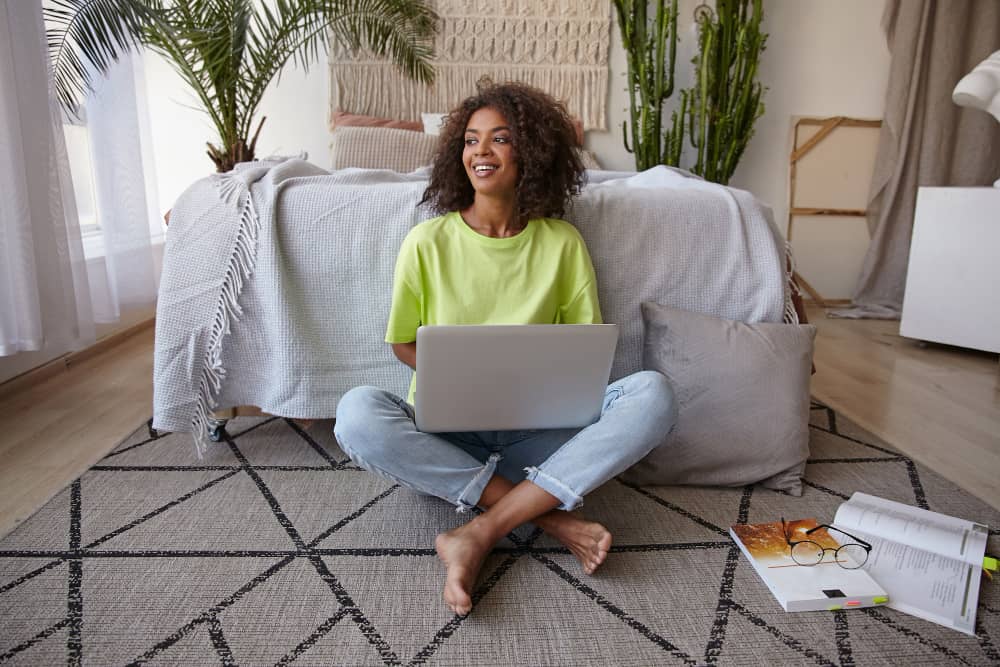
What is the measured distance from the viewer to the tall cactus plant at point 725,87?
3307mm

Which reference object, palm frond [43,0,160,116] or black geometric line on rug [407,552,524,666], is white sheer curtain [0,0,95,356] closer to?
palm frond [43,0,160,116]

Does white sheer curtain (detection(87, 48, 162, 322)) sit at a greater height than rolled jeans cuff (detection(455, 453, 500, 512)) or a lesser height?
greater

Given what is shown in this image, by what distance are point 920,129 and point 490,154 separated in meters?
3.11

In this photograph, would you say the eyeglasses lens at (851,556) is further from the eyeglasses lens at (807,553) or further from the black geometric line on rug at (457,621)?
the black geometric line on rug at (457,621)

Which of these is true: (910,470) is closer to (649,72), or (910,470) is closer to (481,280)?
(481,280)

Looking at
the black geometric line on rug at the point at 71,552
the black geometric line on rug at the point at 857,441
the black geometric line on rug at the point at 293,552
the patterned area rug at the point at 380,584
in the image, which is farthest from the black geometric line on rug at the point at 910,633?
the black geometric line on rug at the point at 71,552

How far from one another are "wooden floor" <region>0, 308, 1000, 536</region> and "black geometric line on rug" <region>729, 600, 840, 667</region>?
0.76 metres

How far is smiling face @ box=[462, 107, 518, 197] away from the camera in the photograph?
132 centimetres

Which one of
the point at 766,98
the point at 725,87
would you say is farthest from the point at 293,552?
the point at 766,98

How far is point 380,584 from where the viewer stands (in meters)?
1.14

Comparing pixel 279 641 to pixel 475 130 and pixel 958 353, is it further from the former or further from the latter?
pixel 958 353

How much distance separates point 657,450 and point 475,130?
76 centimetres

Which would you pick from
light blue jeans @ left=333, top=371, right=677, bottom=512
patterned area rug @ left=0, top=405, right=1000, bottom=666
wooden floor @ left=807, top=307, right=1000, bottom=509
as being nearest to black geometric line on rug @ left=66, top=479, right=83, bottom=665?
patterned area rug @ left=0, top=405, right=1000, bottom=666

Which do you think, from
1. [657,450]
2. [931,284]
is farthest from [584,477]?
[931,284]
